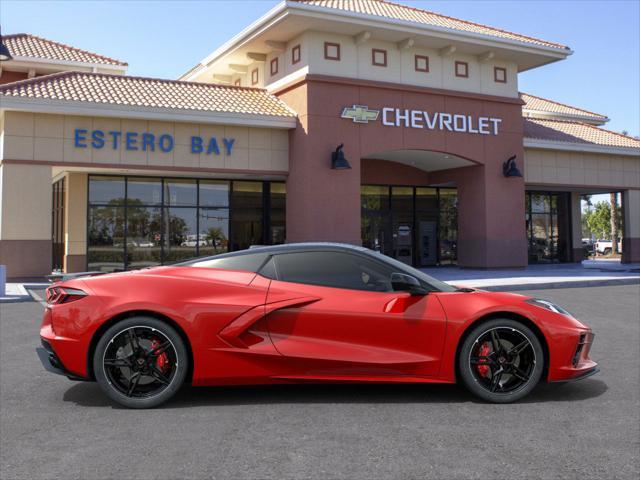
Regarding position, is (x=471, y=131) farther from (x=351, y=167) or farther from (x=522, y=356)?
(x=522, y=356)

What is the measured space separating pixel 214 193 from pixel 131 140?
A: 14.4ft

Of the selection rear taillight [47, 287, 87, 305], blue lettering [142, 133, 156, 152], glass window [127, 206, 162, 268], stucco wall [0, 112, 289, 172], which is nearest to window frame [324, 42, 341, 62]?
stucco wall [0, 112, 289, 172]

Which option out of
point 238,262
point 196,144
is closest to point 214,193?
point 196,144

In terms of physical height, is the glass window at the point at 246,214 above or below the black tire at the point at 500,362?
above

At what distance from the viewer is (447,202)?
27.2m

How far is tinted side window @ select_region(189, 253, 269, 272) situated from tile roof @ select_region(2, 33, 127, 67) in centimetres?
2474

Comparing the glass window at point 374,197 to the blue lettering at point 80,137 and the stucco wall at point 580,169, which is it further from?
the blue lettering at point 80,137

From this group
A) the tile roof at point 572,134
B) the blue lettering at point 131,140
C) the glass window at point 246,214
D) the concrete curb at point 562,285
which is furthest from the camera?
the tile roof at point 572,134

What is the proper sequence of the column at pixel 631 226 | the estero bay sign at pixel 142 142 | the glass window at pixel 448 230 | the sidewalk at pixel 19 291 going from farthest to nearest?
the column at pixel 631 226
the glass window at pixel 448 230
the estero bay sign at pixel 142 142
the sidewalk at pixel 19 291

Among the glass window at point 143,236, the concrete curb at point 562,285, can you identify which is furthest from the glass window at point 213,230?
the concrete curb at point 562,285

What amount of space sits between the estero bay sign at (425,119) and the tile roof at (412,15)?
3008mm

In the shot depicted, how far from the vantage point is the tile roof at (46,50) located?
2622cm

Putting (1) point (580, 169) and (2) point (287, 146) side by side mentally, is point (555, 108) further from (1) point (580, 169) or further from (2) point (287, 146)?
(2) point (287, 146)

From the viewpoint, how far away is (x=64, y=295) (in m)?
4.77
